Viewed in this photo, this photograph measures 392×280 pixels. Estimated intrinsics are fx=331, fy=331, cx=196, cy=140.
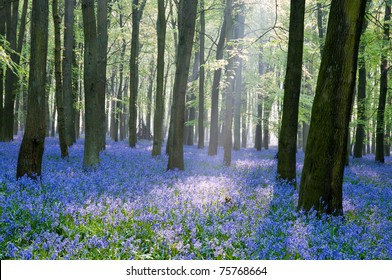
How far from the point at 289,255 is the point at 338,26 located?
160 inches

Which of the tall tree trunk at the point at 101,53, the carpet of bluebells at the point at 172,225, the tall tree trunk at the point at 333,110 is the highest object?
the tall tree trunk at the point at 101,53

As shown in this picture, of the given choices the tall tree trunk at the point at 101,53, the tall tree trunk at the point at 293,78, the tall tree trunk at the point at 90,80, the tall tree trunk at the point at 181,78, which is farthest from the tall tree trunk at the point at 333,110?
the tall tree trunk at the point at 101,53

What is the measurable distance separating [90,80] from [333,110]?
22.4 ft

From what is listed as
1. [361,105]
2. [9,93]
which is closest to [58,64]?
[9,93]

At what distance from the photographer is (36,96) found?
772cm

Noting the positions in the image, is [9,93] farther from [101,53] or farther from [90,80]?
[90,80]

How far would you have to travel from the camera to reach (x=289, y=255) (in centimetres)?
409

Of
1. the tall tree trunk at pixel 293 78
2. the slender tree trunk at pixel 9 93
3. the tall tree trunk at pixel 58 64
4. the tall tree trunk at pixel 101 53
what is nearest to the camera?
the tall tree trunk at pixel 293 78

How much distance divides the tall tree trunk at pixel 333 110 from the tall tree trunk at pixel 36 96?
598cm

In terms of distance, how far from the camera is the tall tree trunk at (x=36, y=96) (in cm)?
759

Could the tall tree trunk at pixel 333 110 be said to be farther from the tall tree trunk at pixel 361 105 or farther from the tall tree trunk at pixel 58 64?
the tall tree trunk at pixel 361 105

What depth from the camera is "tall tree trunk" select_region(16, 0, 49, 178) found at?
7594 mm

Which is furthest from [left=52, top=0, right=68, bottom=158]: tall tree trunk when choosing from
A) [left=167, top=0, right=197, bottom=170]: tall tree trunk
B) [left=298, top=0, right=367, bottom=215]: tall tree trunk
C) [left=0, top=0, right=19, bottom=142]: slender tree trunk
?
[left=298, top=0, right=367, bottom=215]: tall tree trunk
